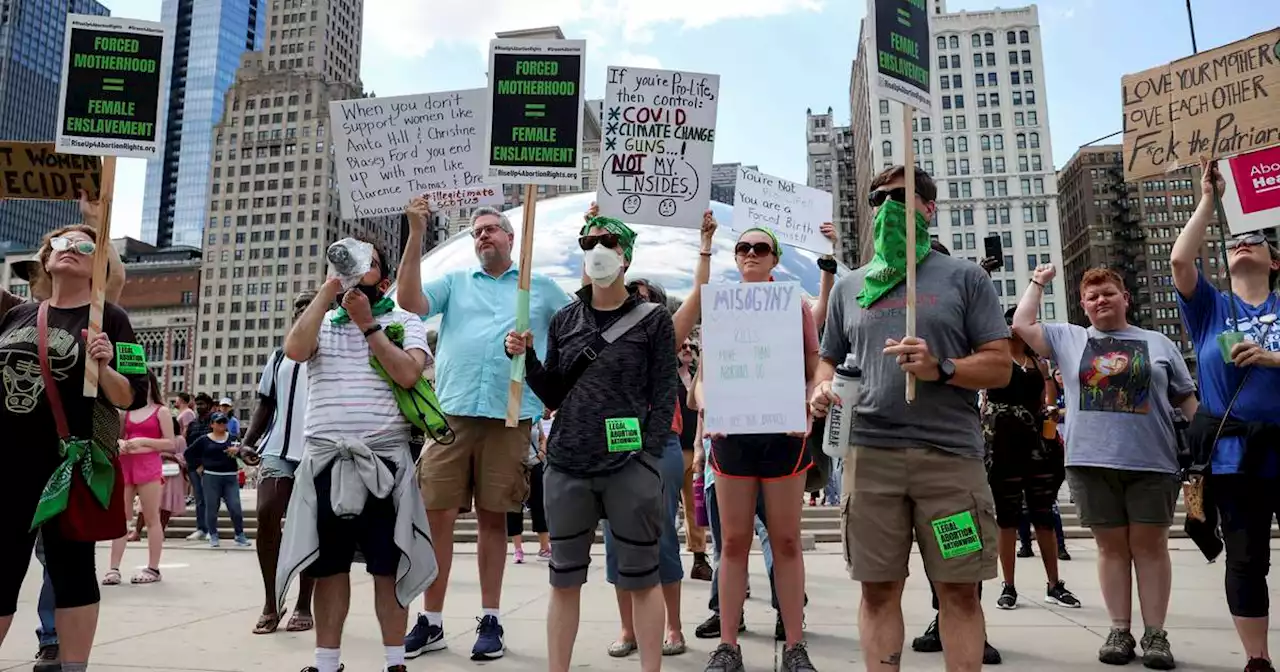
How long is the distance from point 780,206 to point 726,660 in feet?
14.1

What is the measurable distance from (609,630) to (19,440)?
3.23 metres

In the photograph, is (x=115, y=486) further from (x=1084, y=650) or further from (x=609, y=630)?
(x=1084, y=650)

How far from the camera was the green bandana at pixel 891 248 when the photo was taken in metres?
3.42

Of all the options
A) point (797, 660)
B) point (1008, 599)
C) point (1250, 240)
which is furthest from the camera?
point (1008, 599)

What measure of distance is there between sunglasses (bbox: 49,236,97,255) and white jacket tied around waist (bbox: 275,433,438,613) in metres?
1.41

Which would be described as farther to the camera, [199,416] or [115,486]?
[199,416]

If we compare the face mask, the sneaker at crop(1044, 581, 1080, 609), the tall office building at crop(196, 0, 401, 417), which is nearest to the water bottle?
the face mask

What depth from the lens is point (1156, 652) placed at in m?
4.30

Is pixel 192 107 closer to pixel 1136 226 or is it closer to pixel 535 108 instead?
pixel 1136 226

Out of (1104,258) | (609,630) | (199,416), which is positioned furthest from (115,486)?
(1104,258)

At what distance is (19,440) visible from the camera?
3682mm

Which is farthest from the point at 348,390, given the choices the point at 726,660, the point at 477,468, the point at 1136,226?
the point at 1136,226

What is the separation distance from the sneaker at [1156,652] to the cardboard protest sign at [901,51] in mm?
2856

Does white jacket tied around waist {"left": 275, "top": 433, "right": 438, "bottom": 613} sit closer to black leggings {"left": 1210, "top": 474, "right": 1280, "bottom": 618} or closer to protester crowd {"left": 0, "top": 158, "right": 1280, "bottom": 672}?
protester crowd {"left": 0, "top": 158, "right": 1280, "bottom": 672}
